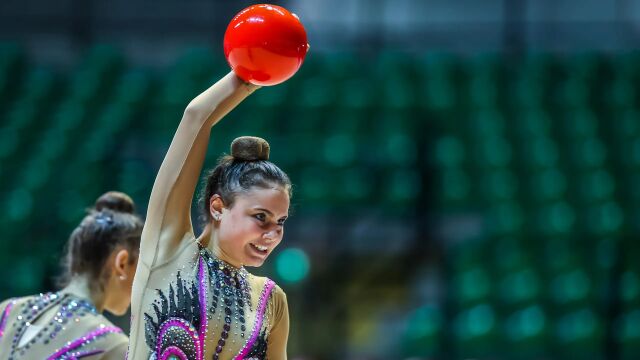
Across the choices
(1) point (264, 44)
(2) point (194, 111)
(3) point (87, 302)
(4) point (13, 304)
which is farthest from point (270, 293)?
(4) point (13, 304)

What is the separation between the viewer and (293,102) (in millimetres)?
7230

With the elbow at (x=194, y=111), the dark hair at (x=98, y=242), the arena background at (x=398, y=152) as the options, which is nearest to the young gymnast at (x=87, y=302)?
the dark hair at (x=98, y=242)

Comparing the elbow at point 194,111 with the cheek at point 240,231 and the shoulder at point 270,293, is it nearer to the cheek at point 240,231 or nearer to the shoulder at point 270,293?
the cheek at point 240,231

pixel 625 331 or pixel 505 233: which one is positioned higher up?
pixel 505 233

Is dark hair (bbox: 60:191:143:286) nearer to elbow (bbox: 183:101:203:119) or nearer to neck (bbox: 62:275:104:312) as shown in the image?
neck (bbox: 62:275:104:312)

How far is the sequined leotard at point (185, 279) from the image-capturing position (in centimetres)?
194

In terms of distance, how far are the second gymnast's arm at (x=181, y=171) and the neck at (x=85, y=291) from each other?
0.67 m

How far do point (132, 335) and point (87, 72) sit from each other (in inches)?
238

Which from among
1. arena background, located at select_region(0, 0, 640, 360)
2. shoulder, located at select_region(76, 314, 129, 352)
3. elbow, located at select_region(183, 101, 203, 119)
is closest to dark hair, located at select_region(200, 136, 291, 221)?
elbow, located at select_region(183, 101, 203, 119)

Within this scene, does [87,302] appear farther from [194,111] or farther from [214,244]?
[194,111]

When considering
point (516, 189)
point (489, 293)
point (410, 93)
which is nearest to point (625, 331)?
point (489, 293)

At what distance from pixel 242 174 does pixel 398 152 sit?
461 cm

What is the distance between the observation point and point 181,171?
1961 millimetres

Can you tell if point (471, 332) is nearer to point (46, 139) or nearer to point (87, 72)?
point (46, 139)
